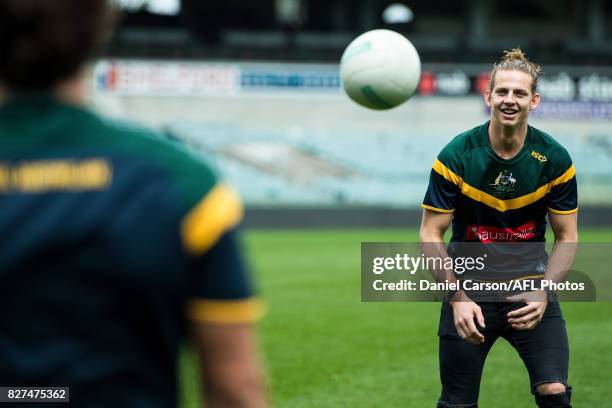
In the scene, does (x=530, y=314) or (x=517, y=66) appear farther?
(x=517, y=66)

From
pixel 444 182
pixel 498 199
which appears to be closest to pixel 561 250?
pixel 498 199

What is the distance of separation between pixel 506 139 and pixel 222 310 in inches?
139

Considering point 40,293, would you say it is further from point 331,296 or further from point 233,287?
point 331,296

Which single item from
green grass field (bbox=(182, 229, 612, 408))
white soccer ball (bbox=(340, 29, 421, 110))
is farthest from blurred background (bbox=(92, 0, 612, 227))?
white soccer ball (bbox=(340, 29, 421, 110))

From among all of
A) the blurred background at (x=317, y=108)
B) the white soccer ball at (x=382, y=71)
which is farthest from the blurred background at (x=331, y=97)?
the white soccer ball at (x=382, y=71)

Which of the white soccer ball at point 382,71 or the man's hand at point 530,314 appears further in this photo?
the white soccer ball at point 382,71

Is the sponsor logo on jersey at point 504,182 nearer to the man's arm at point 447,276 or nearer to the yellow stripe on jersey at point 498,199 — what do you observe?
the yellow stripe on jersey at point 498,199

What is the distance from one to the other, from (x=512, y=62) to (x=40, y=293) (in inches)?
149

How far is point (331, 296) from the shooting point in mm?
12672

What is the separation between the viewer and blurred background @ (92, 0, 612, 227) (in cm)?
3111

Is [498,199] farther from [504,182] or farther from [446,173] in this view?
[446,173]

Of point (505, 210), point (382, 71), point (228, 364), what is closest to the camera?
point (228, 364)

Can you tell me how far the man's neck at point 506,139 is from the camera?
4895mm

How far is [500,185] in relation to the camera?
4.88 metres
